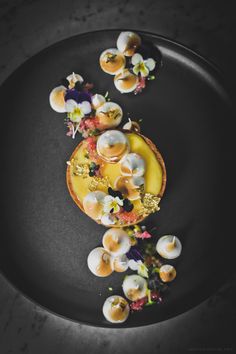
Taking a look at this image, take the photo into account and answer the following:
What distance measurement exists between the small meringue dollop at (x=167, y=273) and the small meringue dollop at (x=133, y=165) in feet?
1.06

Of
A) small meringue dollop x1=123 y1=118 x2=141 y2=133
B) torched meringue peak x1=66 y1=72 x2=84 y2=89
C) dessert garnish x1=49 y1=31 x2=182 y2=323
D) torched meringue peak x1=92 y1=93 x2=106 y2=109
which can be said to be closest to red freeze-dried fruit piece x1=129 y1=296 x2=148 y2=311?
dessert garnish x1=49 y1=31 x2=182 y2=323

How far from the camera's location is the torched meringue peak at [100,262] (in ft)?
4.49

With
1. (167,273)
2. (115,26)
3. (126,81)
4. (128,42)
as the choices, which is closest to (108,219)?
(167,273)

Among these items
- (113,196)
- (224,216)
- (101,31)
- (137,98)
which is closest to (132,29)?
(101,31)

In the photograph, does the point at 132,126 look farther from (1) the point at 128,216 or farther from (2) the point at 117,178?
(1) the point at 128,216

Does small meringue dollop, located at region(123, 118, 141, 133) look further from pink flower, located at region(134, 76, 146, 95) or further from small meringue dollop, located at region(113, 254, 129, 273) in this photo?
small meringue dollop, located at region(113, 254, 129, 273)

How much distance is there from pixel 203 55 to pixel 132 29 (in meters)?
0.28

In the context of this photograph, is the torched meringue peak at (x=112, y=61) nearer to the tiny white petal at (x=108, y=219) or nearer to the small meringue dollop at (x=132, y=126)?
the small meringue dollop at (x=132, y=126)

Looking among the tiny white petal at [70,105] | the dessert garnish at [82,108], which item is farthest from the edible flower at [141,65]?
the tiny white petal at [70,105]

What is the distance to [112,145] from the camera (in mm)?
1334

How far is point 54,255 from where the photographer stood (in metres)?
1.44

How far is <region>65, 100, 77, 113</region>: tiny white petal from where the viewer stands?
142 cm

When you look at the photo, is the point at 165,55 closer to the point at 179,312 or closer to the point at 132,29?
the point at 132,29

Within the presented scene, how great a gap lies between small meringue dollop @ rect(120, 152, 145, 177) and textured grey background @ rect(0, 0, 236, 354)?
47 centimetres
